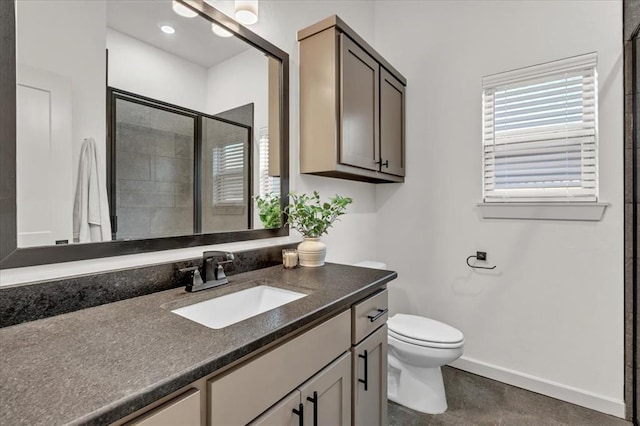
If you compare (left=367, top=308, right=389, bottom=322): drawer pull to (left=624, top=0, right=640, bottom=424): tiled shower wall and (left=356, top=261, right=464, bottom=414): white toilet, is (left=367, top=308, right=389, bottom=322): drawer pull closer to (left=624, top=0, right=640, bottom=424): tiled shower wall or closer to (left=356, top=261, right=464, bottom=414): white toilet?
(left=356, top=261, right=464, bottom=414): white toilet

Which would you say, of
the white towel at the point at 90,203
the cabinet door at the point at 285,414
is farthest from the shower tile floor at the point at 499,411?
the white towel at the point at 90,203

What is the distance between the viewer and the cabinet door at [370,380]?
122 centimetres

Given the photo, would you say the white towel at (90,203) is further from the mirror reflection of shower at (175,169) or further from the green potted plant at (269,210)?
the green potted plant at (269,210)

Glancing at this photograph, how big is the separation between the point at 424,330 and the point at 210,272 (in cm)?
131

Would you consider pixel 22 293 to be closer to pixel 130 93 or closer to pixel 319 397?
pixel 130 93

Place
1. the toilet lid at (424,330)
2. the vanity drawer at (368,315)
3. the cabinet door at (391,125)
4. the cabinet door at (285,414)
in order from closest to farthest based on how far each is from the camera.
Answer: the cabinet door at (285,414) → the vanity drawer at (368,315) → the toilet lid at (424,330) → the cabinet door at (391,125)

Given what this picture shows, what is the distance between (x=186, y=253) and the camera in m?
1.28

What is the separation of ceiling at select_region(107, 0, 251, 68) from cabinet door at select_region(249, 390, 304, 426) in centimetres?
134

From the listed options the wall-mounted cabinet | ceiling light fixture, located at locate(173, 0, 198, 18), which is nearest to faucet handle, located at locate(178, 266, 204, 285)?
the wall-mounted cabinet

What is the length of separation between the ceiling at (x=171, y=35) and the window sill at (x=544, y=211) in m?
1.85

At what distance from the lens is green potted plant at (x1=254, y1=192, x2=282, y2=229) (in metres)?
1.65

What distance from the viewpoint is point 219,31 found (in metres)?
1.42

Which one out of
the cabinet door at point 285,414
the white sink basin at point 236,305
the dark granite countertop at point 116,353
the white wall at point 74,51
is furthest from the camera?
the white sink basin at point 236,305

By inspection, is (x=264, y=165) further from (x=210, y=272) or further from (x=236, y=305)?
(x=236, y=305)
